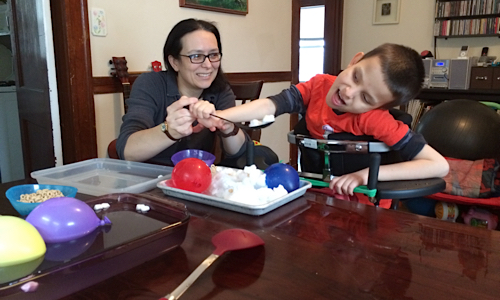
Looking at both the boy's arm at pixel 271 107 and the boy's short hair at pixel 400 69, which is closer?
the boy's short hair at pixel 400 69

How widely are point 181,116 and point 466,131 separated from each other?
145 cm

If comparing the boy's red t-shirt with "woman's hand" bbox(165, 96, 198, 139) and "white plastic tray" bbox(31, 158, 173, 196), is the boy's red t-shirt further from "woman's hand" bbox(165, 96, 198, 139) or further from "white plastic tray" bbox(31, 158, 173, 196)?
"white plastic tray" bbox(31, 158, 173, 196)

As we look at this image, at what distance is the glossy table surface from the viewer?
0.52 metres

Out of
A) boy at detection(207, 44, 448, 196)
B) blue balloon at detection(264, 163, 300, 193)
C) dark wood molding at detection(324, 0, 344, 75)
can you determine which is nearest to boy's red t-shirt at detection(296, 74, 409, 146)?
boy at detection(207, 44, 448, 196)

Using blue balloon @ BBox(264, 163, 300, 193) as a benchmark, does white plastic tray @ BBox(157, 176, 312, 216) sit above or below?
below

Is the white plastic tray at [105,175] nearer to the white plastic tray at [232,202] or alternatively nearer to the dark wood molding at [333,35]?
the white plastic tray at [232,202]

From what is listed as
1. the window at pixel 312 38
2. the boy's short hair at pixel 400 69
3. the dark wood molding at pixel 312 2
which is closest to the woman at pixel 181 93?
the boy's short hair at pixel 400 69

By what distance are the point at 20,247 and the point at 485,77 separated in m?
4.37

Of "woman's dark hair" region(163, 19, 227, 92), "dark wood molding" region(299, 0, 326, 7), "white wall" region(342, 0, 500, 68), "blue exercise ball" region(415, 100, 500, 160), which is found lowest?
"blue exercise ball" region(415, 100, 500, 160)

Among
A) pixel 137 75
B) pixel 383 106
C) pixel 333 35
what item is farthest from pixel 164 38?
pixel 333 35

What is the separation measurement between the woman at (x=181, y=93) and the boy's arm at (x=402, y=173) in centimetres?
47

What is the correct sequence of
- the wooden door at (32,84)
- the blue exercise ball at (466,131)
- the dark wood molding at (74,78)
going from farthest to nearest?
the wooden door at (32,84), the dark wood molding at (74,78), the blue exercise ball at (466,131)

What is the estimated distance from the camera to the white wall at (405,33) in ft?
14.2

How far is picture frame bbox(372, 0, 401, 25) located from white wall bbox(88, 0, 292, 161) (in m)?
1.66
